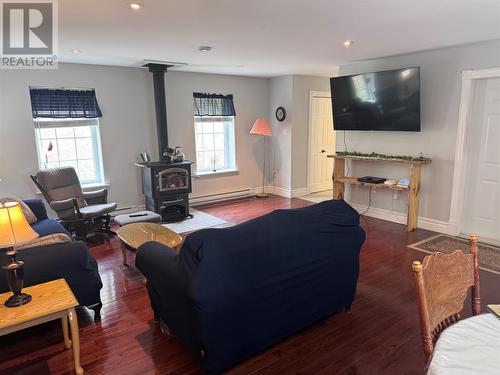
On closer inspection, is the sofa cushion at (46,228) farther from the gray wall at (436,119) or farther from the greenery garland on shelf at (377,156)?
the gray wall at (436,119)

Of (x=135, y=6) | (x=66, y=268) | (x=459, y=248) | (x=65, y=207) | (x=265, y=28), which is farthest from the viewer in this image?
(x=65, y=207)

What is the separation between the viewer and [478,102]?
13.6 feet

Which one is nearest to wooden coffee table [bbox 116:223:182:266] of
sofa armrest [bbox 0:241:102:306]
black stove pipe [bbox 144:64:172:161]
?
sofa armrest [bbox 0:241:102:306]

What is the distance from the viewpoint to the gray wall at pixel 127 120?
461cm

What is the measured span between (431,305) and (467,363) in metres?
0.28

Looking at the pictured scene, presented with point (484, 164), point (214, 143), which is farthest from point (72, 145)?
point (484, 164)

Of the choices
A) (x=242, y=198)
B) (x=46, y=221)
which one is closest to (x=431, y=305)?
(x=46, y=221)

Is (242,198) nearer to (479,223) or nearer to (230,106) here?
(230,106)

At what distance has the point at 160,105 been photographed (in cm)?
535

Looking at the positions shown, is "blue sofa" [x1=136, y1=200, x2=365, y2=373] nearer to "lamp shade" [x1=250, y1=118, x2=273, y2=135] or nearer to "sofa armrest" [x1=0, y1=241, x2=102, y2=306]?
"sofa armrest" [x1=0, y1=241, x2=102, y2=306]

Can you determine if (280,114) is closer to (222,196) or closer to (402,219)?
(222,196)

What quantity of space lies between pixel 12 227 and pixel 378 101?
451 centimetres

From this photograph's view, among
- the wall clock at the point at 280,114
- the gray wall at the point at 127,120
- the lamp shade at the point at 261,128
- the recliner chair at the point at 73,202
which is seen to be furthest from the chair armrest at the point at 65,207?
the wall clock at the point at 280,114

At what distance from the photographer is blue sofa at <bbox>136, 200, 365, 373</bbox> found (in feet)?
6.00
